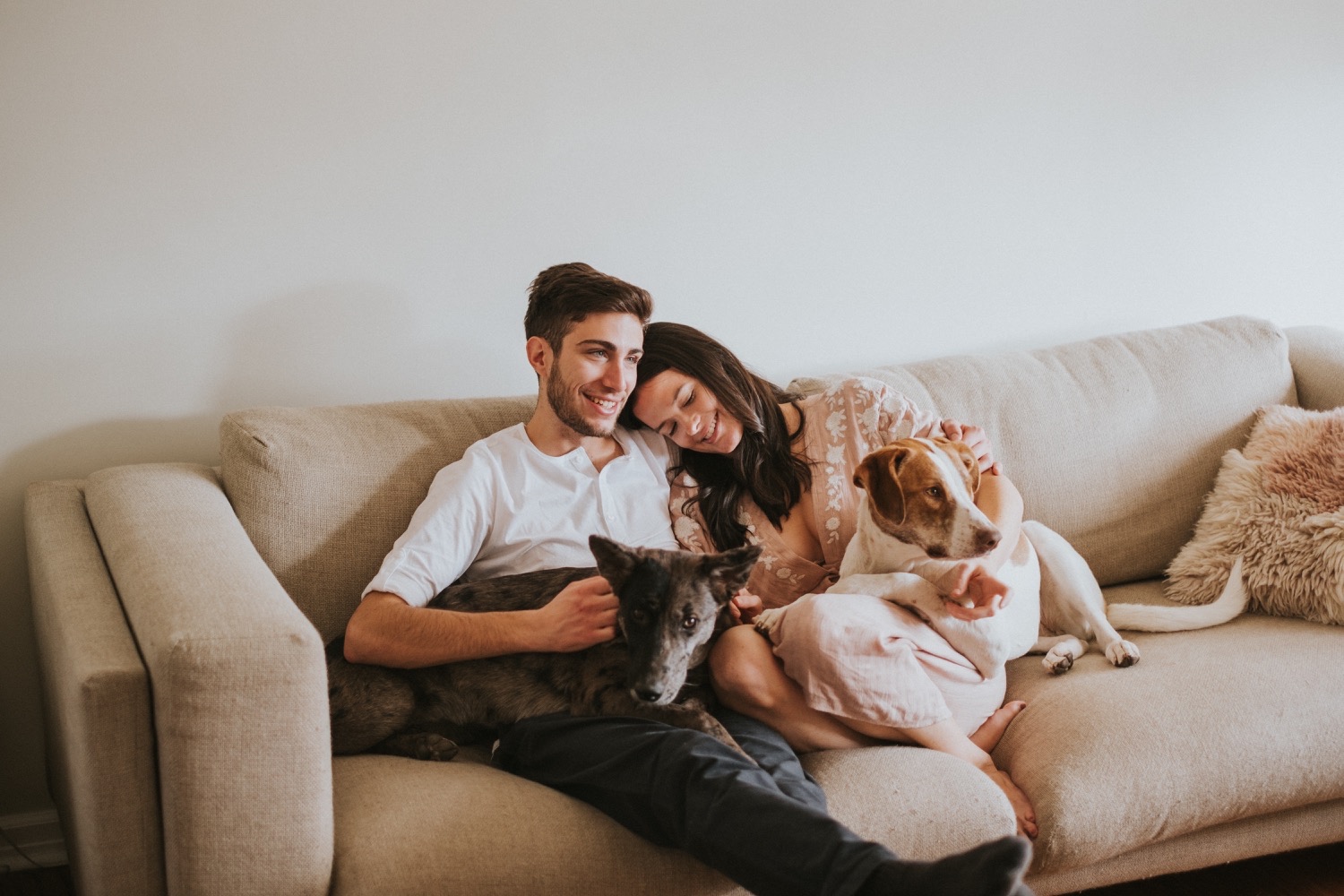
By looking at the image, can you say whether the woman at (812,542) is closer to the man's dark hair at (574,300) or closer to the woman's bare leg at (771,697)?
the woman's bare leg at (771,697)

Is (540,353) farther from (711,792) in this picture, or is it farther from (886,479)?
(711,792)

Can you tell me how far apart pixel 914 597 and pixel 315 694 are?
1062 millimetres

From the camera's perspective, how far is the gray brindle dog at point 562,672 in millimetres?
1689

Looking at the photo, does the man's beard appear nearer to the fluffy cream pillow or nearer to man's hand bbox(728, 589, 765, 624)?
man's hand bbox(728, 589, 765, 624)

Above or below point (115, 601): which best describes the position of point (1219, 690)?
below

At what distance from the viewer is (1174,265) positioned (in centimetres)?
314

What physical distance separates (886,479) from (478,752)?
875mm

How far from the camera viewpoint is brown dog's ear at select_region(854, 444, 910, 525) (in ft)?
6.12

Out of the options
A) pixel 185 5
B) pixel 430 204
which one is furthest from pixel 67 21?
pixel 430 204

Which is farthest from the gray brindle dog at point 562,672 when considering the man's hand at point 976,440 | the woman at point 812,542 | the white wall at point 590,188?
the white wall at point 590,188

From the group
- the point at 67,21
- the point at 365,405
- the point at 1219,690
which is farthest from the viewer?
the point at 365,405

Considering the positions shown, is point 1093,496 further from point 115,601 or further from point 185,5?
point 185,5

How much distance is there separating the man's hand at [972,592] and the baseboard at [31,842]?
77.4 inches

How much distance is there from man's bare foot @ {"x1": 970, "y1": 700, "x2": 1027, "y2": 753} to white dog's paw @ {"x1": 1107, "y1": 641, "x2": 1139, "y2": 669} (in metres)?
0.26
